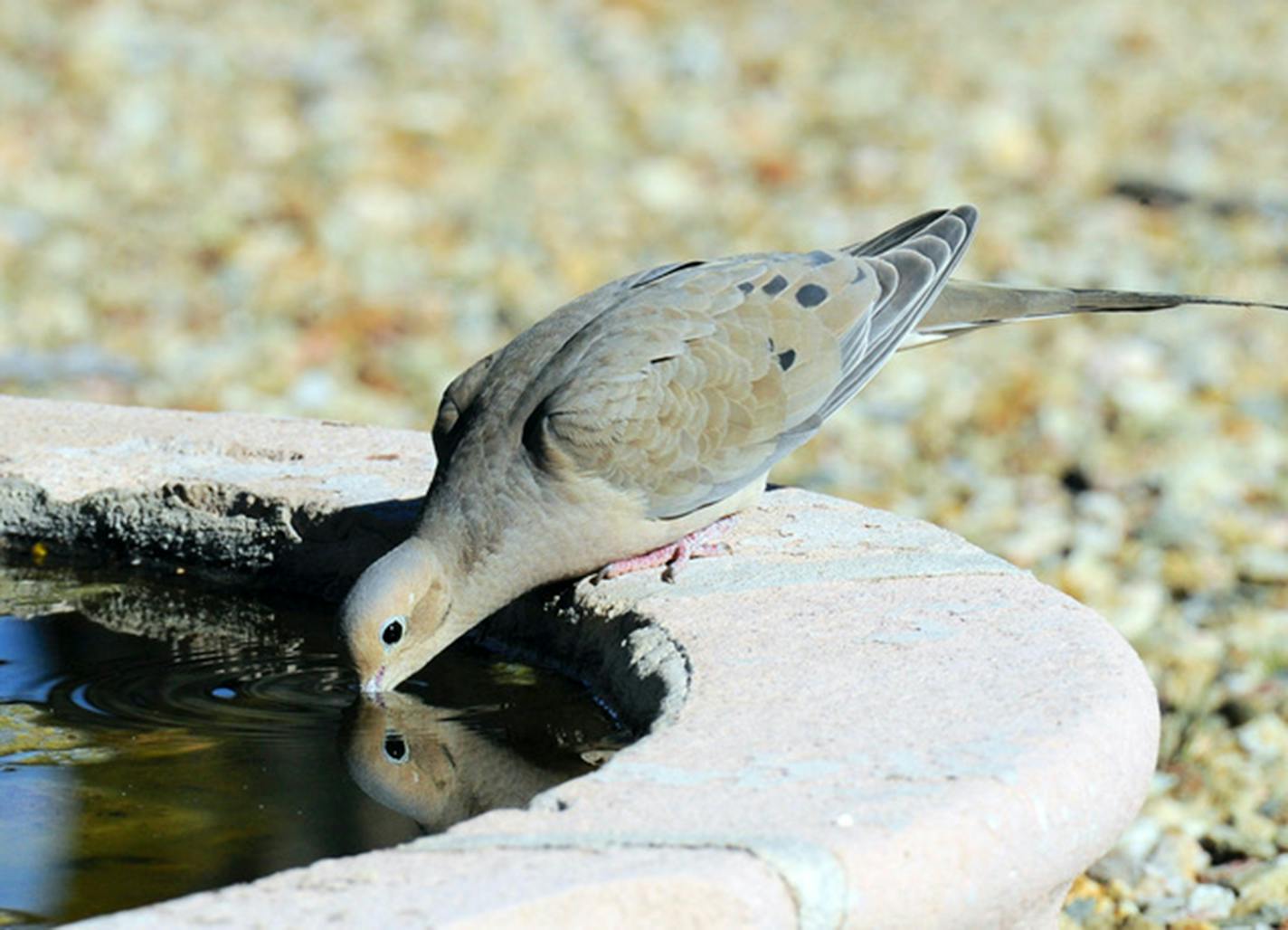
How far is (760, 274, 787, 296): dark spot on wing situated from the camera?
402cm

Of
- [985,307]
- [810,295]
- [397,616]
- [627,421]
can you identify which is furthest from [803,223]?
[397,616]

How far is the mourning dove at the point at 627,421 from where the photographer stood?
138 inches

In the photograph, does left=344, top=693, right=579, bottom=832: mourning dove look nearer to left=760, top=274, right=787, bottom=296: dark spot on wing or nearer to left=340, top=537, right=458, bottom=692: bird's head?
left=340, top=537, right=458, bottom=692: bird's head

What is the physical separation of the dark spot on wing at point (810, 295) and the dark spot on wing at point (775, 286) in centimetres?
3

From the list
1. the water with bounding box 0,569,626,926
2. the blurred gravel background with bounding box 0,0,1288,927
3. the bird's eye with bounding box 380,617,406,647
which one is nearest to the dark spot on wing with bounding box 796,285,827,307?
the water with bounding box 0,569,626,926

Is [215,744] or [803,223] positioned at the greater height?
[215,744]

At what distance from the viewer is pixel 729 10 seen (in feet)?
40.5

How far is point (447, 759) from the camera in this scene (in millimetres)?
3041

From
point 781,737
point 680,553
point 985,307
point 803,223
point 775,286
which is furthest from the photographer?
point 803,223

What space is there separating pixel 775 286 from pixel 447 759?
4.68ft

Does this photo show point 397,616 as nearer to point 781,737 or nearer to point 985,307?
point 781,737

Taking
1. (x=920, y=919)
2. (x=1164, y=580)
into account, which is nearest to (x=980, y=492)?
(x=1164, y=580)

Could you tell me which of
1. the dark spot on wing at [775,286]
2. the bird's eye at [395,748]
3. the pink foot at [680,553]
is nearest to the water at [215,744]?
the bird's eye at [395,748]

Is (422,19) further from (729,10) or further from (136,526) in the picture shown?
(136,526)
